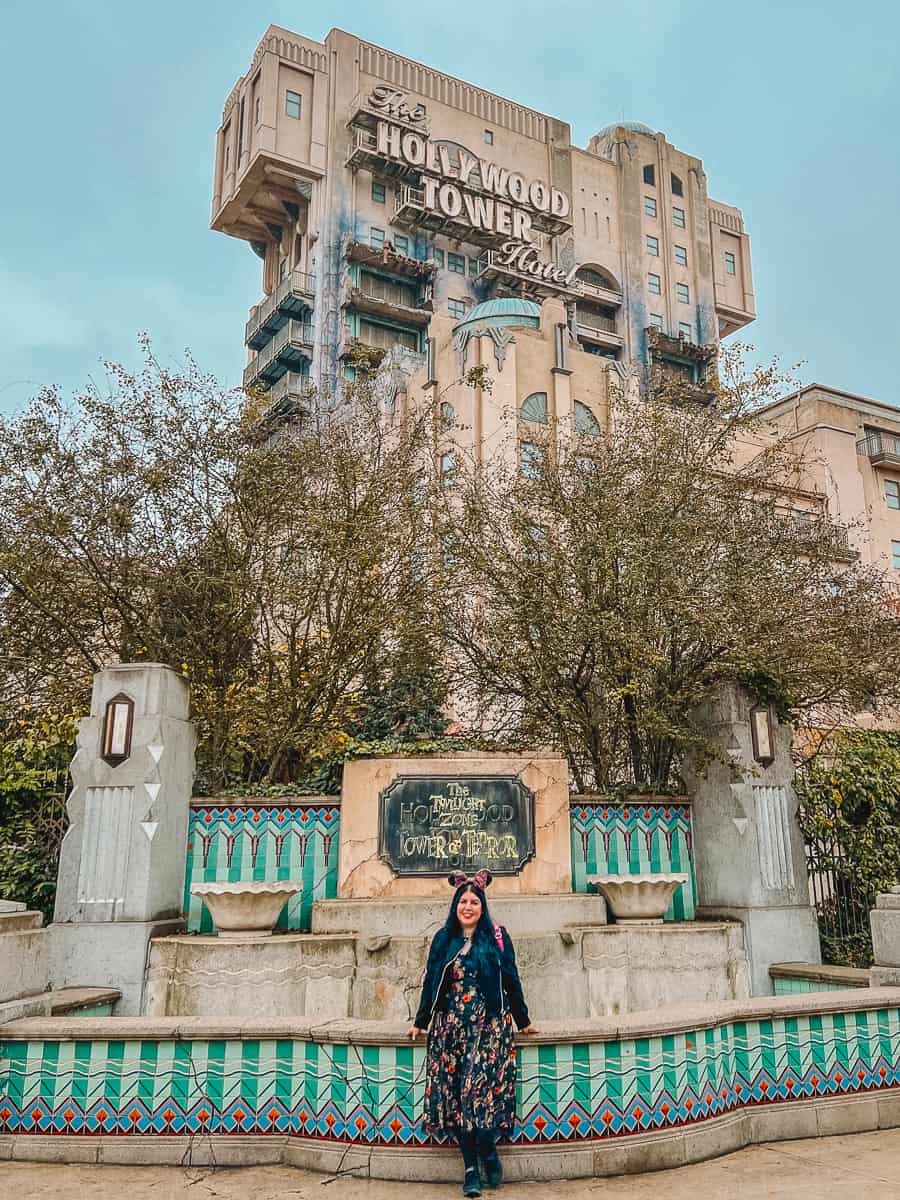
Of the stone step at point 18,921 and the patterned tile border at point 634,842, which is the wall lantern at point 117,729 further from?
the patterned tile border at point 634,842

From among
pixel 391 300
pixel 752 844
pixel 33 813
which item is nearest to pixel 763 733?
pixel 752 844

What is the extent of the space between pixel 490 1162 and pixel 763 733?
19.0ft

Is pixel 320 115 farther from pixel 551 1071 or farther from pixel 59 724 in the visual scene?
pixel 551 1071

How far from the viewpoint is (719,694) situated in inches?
402

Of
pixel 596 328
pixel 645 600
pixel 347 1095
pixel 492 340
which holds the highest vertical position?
pixel 596 328

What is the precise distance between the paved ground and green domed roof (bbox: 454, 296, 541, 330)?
103 ft

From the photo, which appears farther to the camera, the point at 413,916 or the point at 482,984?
the point at 413,916

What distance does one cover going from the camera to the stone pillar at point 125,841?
8.40 meters

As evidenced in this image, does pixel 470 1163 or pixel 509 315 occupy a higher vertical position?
pixel 509 315

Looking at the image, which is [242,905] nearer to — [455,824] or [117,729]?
[117,729]

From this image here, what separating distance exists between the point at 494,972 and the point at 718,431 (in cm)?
908

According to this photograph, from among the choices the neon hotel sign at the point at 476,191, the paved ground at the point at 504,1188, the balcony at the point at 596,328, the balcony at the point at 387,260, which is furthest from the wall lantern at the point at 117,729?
the balcony at the point at 596,328

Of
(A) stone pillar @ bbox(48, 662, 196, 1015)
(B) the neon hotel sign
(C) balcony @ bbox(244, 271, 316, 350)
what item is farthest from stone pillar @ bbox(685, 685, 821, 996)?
(B) the neon hotel sign

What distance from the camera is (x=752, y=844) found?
9.62 m
